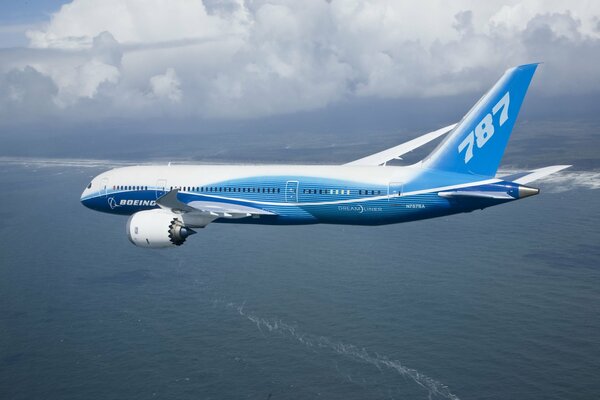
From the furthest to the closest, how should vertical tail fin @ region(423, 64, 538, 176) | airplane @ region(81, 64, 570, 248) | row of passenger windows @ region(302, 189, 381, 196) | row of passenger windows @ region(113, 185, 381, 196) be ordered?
row of passenger windows @ region(113, 185, 381, 196) → row of passenger windows @ region(302, 189, 381, 196) → airplane @ region(81, 64, 570, 248) → vertical tail fin @ region(423, 64, 538, 176)

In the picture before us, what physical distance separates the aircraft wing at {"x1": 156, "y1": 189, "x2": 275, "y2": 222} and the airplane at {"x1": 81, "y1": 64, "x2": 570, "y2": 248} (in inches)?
4.2

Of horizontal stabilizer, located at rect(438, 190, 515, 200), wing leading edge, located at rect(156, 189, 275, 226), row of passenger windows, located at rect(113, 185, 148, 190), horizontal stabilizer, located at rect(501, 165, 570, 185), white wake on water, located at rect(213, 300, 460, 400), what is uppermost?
horizontal stabilizer, located at rect(501, 165, 570, 185)

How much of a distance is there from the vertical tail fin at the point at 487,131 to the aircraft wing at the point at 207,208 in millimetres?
20253

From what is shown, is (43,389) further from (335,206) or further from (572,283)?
(572,283)

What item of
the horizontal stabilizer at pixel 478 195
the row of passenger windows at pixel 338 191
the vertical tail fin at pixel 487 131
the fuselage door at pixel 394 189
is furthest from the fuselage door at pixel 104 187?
the horizontal stabilizer at pixel 478 195

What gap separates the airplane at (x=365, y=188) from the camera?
176 feet

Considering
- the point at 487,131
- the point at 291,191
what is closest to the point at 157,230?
the point at 291,191

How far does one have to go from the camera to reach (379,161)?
3002 inches

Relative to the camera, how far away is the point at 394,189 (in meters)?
57.8

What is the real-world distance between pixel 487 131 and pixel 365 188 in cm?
1351

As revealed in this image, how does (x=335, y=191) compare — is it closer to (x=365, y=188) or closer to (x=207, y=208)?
(x=365, y=188)

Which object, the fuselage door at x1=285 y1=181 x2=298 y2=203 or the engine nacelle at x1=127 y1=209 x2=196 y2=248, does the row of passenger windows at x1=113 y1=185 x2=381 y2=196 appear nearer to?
the fuselage door at x1=285 y1=181 x2=298 y2=203

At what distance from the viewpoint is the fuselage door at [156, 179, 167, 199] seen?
219ft

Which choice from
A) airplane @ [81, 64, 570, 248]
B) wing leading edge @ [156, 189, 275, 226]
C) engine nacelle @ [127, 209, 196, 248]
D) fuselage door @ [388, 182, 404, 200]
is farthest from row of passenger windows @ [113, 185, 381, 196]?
engine nacelle @ [127, 209, 196, 248]
